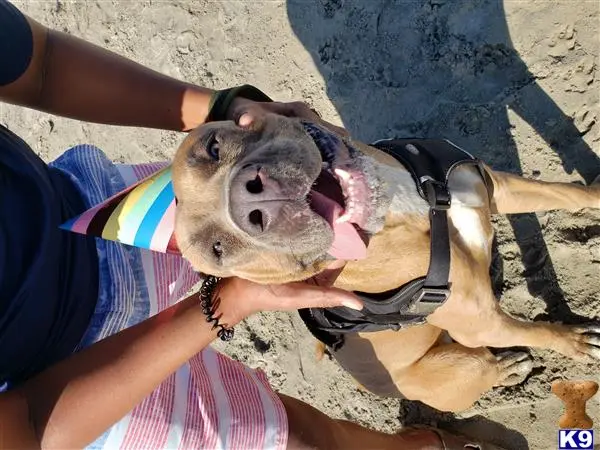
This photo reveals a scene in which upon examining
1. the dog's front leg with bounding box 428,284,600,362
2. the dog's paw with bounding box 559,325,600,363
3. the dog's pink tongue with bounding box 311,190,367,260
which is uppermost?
the dog's pink tongue with bounding box 311,190,367,260

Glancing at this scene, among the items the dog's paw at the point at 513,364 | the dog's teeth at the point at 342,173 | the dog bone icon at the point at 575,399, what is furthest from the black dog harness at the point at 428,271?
the dog bone icon at the point at 575,399

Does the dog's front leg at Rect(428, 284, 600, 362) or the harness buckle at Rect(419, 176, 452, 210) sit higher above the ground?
the harness buckle at Rect(419, 176, 452, 210)

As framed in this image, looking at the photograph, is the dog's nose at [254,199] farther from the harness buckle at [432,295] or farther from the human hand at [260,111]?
the harness buckle at [432,295]

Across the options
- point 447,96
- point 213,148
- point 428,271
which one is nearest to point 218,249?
point 213,148

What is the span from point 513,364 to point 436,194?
146 centimetres

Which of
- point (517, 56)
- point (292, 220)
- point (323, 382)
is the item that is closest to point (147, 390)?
point (292, 220)

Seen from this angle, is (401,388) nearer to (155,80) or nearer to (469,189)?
Result: (469,189)

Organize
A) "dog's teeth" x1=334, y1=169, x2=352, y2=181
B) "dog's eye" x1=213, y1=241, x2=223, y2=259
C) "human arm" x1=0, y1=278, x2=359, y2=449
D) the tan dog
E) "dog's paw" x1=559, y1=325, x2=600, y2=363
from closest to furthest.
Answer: "human arm" x1=0, y1=278, x2=359, y2=449
the tan dog
"dog's eye" x1=213, y1=241, x2=223, y2=259
"dog's teeth" x1=334, y1=169, x2=352, y2=181
"dog's paw" x1=559, y1=325, x2=600, y2=363

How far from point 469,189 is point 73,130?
3.90 m

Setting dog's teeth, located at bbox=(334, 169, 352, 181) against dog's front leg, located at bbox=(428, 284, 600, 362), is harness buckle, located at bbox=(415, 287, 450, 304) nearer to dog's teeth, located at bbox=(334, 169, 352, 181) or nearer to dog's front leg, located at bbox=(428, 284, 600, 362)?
dog's front leg, located at bbox=(428, 284, 600, 362)

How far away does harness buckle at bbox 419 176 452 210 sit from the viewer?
2531 mm

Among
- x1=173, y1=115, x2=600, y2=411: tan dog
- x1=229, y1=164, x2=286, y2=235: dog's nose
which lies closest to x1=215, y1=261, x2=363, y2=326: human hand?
x1=173, y1=115, x2=600, y2=411: tan dog

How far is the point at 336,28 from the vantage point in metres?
4.13

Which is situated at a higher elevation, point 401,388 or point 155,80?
point 155,80
